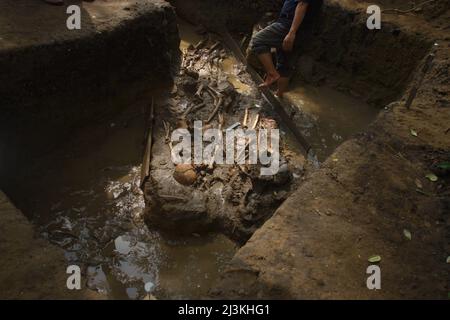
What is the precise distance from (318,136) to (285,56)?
168cm

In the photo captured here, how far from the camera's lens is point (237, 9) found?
7316mm

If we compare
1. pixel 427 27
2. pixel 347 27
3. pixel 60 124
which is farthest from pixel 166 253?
pixel 427 27

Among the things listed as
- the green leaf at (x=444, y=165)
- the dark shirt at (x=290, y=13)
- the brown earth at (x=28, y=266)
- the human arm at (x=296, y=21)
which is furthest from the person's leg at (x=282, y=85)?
the brown earth at (x=28, y=266)

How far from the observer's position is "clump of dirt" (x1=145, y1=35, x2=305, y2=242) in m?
4.24

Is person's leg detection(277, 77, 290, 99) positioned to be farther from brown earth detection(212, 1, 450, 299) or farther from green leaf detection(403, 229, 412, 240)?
green leaf detection(403, 229, 412, 240)

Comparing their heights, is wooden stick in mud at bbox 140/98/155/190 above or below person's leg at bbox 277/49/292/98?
below

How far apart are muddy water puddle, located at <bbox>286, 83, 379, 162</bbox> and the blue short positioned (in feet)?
1.71

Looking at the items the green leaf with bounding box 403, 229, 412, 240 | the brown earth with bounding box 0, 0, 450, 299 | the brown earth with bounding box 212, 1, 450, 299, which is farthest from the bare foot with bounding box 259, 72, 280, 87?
the green leaf with bounding box 403, 229, 412, 240

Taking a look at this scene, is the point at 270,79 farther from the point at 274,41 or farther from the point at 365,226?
the point at 365,226

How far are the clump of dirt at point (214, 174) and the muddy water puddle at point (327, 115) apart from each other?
19.6 inches

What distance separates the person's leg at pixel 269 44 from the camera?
593 cm

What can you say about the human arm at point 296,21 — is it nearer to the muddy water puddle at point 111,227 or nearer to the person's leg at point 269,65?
the person's leg at point 269,65
